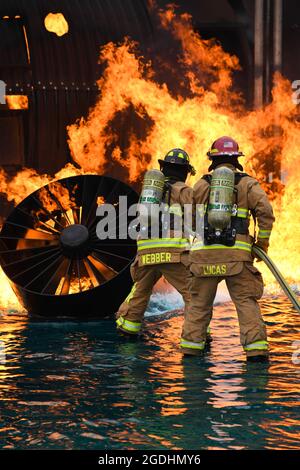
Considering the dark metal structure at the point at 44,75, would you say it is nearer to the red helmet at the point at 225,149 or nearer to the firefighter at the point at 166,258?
the firefighter at the point at 166,258

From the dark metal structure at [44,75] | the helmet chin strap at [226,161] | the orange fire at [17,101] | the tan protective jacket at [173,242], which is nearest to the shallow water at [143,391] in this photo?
the tan protective jacket at [173,242]

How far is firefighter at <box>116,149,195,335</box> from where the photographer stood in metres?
9.59

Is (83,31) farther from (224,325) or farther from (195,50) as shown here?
(224,325)

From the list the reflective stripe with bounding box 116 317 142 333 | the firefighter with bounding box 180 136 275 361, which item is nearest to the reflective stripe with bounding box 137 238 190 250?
the firefighter with bounding box 180 136 275 361

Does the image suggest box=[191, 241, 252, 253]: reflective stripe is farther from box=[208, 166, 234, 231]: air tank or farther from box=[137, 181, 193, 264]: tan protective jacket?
box=[137, 181, 193, 264]: tan protective jacket

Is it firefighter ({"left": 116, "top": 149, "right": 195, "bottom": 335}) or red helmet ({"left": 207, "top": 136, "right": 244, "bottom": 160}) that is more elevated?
red helmet ({"left": 207, "top": 136, "right": 244, "bottom": 160})

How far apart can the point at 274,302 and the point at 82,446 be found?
21.4 ft

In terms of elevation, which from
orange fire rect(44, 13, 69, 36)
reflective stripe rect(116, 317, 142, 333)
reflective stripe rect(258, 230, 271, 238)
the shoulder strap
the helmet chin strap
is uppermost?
orange fire rect(44, 13, 69, 36)

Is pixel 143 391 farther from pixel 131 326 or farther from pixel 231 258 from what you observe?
pixel 131 326

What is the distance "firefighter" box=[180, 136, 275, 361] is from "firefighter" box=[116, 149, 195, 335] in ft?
2.12

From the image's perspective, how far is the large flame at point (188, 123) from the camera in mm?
12039

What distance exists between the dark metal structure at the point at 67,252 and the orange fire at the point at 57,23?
1.87m

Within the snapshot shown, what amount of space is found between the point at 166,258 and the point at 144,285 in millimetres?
421
